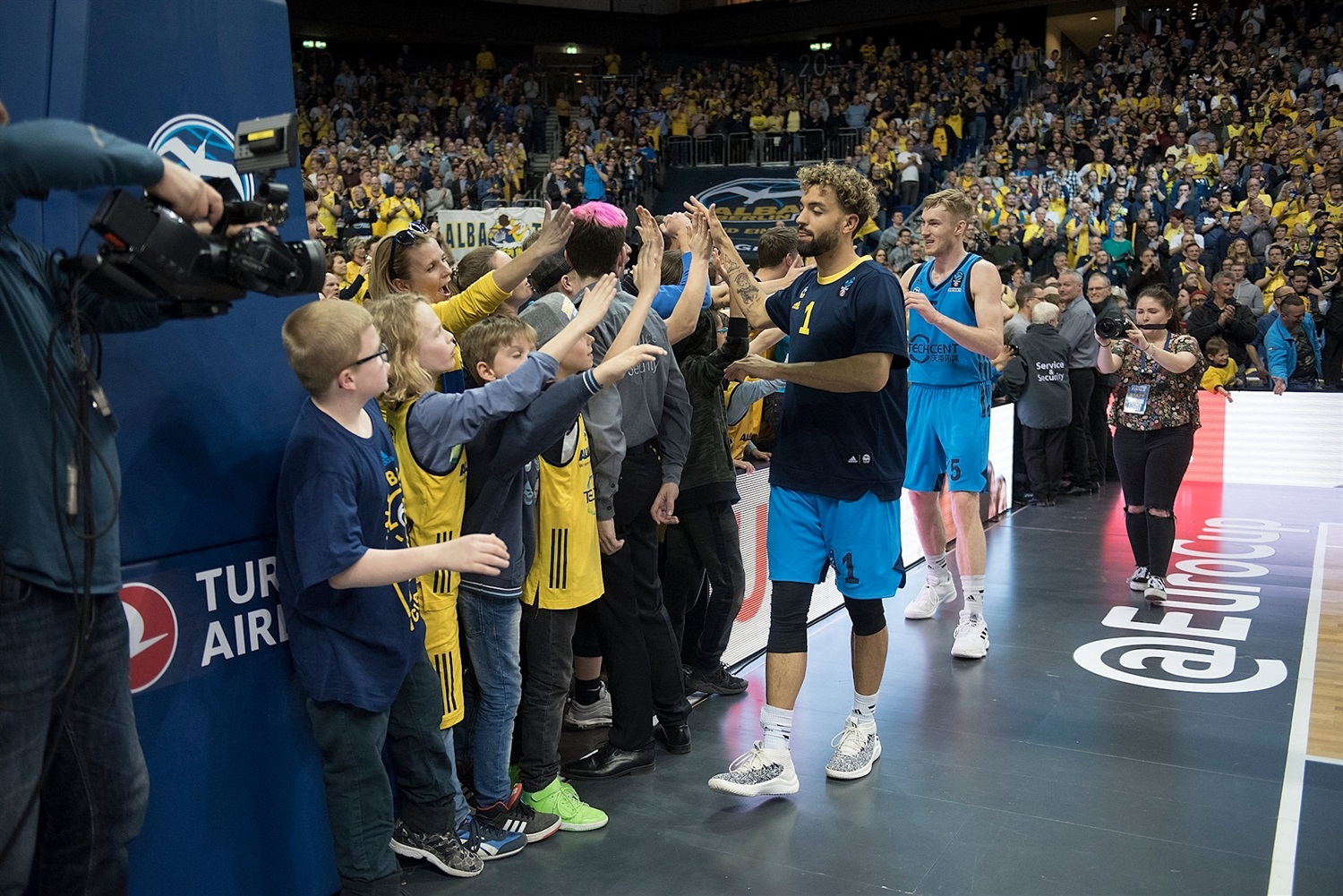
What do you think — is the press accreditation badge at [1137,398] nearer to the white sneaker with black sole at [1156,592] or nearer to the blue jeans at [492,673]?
the white sneaker with black sole at [1156,592]

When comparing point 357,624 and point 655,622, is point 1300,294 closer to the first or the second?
point 655,622

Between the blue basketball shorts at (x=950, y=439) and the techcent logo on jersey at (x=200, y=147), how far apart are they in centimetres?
373

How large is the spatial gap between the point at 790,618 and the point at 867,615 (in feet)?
1.03

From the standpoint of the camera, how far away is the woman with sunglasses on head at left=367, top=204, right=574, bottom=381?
137 inches

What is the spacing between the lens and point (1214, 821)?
3725 mm

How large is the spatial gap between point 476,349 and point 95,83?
1257mm

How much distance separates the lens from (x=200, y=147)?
9.46ft

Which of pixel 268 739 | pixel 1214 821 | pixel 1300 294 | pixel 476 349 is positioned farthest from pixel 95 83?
pixel 1300 294

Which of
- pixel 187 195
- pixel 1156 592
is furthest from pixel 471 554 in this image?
pixel 1156 592

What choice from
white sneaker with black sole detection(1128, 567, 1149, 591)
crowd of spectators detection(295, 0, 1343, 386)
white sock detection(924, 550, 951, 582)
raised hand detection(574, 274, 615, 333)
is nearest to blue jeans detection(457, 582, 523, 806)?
raised hand detection(574, 274, 615, 333)

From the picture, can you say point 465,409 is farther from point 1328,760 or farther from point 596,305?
point 1328,760

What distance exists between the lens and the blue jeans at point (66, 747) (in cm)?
213

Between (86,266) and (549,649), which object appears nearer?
(86,266)

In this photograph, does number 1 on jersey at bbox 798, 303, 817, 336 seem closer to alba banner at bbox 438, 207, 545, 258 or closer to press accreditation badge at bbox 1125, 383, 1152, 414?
press accreditation badge at bbox 1125, 383, 1152, 414
